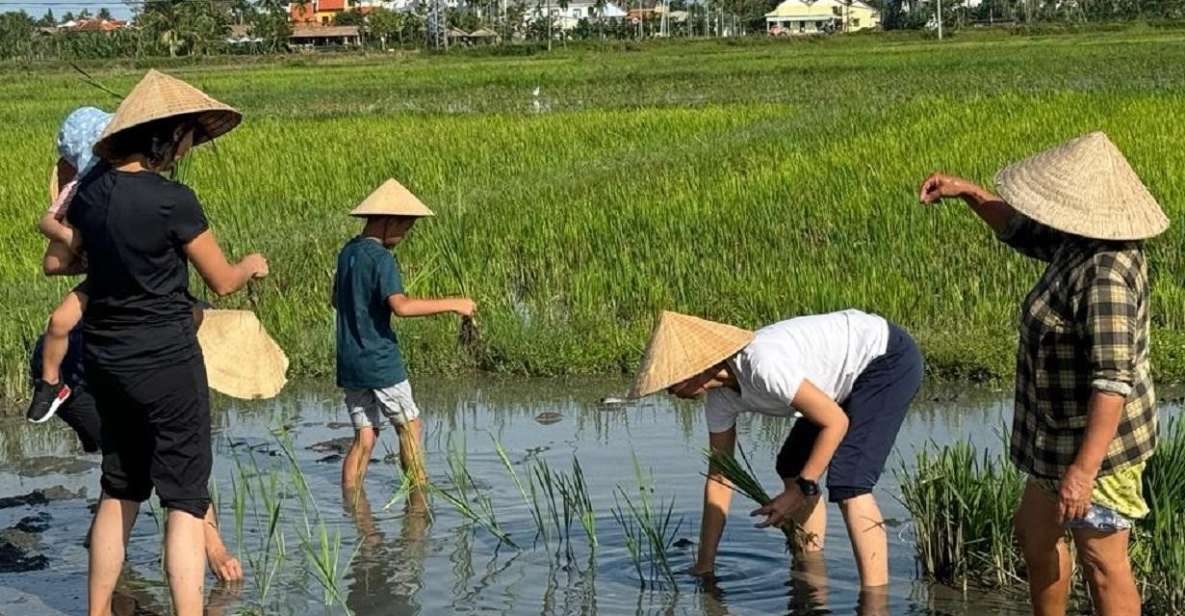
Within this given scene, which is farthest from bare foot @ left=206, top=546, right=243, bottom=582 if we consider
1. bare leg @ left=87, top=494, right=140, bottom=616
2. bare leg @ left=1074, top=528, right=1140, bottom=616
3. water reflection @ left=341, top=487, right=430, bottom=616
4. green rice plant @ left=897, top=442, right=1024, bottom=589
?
bare leg @ left=1074, top=528, right=1140, bottom=616

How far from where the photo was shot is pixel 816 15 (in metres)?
104

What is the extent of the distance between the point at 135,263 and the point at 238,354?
2.95ft

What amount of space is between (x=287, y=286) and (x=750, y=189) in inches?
149

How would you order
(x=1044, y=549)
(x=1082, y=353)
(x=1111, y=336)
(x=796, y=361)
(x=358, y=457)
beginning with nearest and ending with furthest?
(x=1111, y=336) → (x=1082, y=353) → (x=1044, y=549) → (x=796, y=361) → (x=358, y=457)

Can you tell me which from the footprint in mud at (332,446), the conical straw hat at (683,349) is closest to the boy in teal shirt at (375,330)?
the footprint in mud at (332,446)

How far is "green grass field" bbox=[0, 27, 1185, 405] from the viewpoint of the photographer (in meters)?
7.38

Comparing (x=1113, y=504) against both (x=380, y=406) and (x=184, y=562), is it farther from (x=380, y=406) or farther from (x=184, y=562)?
(x=380, y=406)

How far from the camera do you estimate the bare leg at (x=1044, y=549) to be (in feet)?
11.0

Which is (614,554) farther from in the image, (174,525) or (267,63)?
(267,63)

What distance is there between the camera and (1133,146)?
12.4m

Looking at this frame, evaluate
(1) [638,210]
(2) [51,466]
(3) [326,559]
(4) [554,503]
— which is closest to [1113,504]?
(3) [326,559]

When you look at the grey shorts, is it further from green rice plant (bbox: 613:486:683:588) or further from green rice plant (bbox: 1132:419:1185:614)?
A: green rice plant (bbox: 1132:419:1185:614)

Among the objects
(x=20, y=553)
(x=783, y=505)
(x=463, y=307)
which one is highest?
(x=463, y=307)

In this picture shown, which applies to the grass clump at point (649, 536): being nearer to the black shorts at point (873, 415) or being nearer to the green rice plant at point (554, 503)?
the green rice plant at point (554, 503)
